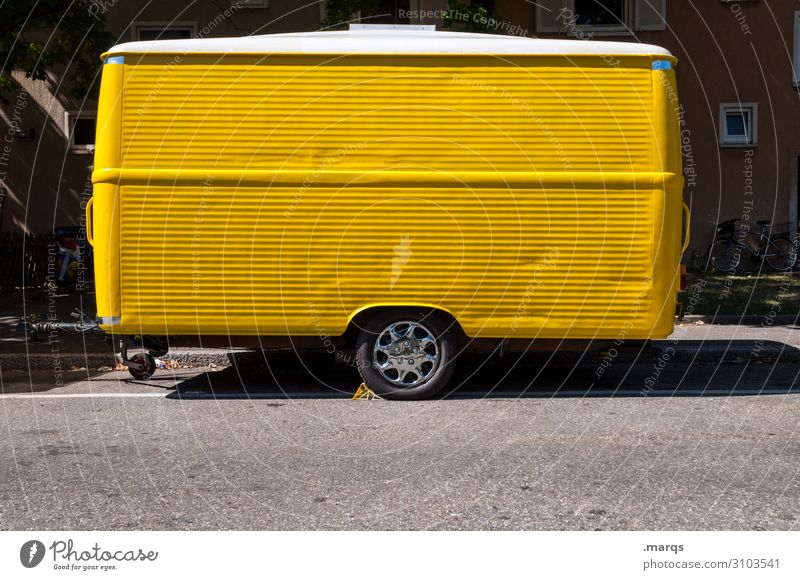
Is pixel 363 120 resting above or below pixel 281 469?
above

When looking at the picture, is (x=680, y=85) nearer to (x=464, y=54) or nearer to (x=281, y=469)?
(x=464, y=54)

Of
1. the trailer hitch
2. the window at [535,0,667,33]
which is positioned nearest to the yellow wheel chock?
the trailer hitch

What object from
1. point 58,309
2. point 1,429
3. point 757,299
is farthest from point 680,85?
point 1,429

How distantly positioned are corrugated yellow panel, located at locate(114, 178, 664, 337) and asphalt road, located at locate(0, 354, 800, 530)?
0.75m

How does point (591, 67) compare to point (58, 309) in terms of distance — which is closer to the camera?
point (591, 67)

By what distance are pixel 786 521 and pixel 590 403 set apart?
11.2 ft

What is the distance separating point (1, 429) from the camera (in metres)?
7.35

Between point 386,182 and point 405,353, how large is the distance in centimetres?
150

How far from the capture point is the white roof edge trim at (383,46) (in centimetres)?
830

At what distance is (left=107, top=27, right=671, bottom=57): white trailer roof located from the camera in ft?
27.2

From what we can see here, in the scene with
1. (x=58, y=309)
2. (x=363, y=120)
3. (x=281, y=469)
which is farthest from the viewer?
(x=58, y=309)

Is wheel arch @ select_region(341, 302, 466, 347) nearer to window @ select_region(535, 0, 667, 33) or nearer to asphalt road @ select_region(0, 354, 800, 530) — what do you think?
asphalt road @ select_region(0, 354, 800, 530)

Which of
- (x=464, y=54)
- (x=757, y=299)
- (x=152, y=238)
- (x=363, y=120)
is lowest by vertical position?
(x=757, y=299)

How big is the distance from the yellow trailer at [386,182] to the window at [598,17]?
12760 mm
